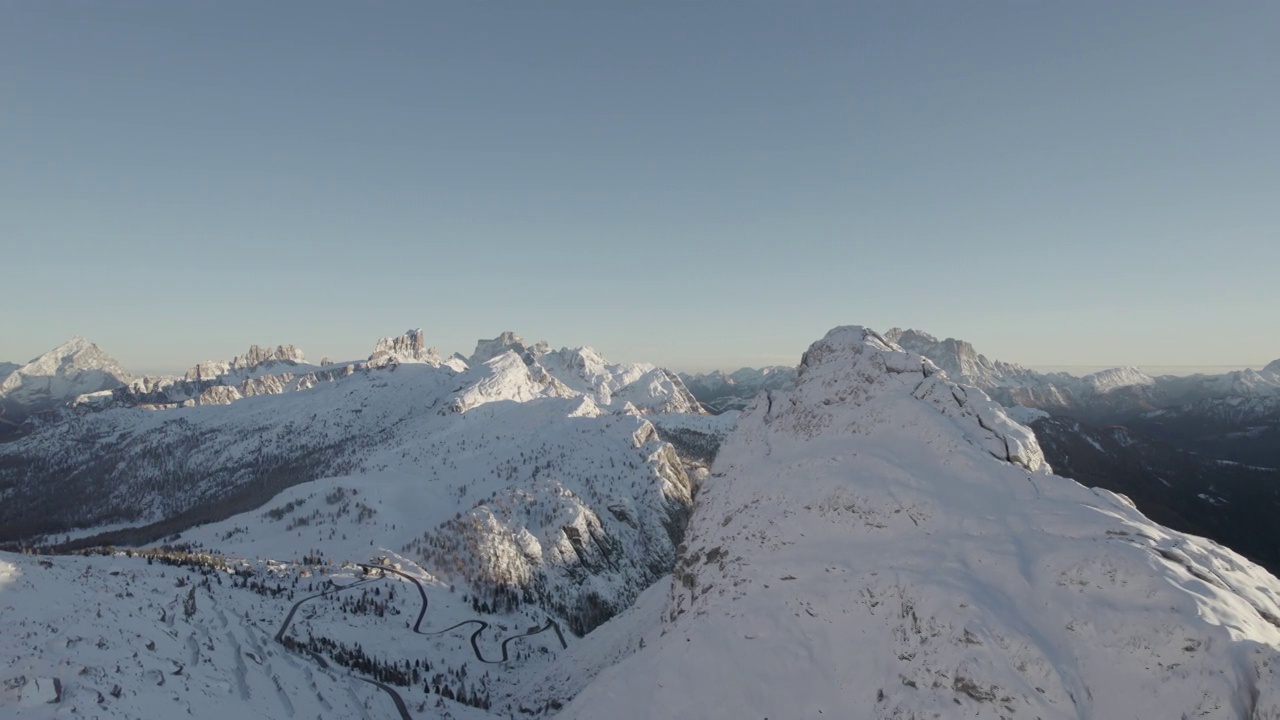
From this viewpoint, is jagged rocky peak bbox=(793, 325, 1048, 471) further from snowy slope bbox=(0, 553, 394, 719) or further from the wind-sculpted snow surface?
snowy slope bbox=(0, 553, 394, 719)

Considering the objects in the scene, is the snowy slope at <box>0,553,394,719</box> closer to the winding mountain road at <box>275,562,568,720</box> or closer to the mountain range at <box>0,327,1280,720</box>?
the mountain range at <box>0,327,1280,720</box>

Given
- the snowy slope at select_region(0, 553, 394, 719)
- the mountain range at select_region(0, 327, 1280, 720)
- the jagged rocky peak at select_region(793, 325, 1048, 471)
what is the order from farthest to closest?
the jagged rocky peak at select_region(793, 325, 1048, 471) → the snowy slope at select_region(0, 553, 394, 719) → the mountain range at select_region(0, 327, 1280, 720)

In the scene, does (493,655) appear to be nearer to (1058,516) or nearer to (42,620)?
(42,620)

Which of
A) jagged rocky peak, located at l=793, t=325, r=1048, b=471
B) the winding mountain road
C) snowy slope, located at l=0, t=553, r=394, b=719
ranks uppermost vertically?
jagged rocky peak, located at l=793, t=325, r=1048, b=471

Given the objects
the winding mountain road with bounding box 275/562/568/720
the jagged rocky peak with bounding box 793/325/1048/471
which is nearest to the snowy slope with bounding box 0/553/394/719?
the winding mountain road with bounding box 275/562/568/720

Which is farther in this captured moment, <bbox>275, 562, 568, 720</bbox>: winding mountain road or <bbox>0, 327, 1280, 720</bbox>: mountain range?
<bbox>275, 562, 568, 720</bbox>: winding mountain road

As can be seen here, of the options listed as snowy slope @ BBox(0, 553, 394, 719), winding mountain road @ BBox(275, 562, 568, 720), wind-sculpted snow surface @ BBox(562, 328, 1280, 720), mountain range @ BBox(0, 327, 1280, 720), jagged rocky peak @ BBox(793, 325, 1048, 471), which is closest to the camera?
wind-sculpted snow surface @ BBox(562, 328, 1280, 720)

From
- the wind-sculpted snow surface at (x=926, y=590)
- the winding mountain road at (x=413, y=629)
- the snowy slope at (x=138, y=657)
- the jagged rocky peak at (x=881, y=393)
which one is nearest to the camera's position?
the wind-sculpted snow surface at (x=926, y=590)

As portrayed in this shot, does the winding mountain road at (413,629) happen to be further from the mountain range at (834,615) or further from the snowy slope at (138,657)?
the snowy slope at (138,657)

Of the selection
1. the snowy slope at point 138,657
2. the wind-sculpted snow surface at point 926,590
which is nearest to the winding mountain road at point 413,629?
the snowy slope at point 138,657

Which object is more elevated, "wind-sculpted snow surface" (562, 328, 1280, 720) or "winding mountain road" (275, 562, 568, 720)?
"wind-sculpted snow surface" (562, 328, 1280, 720)
